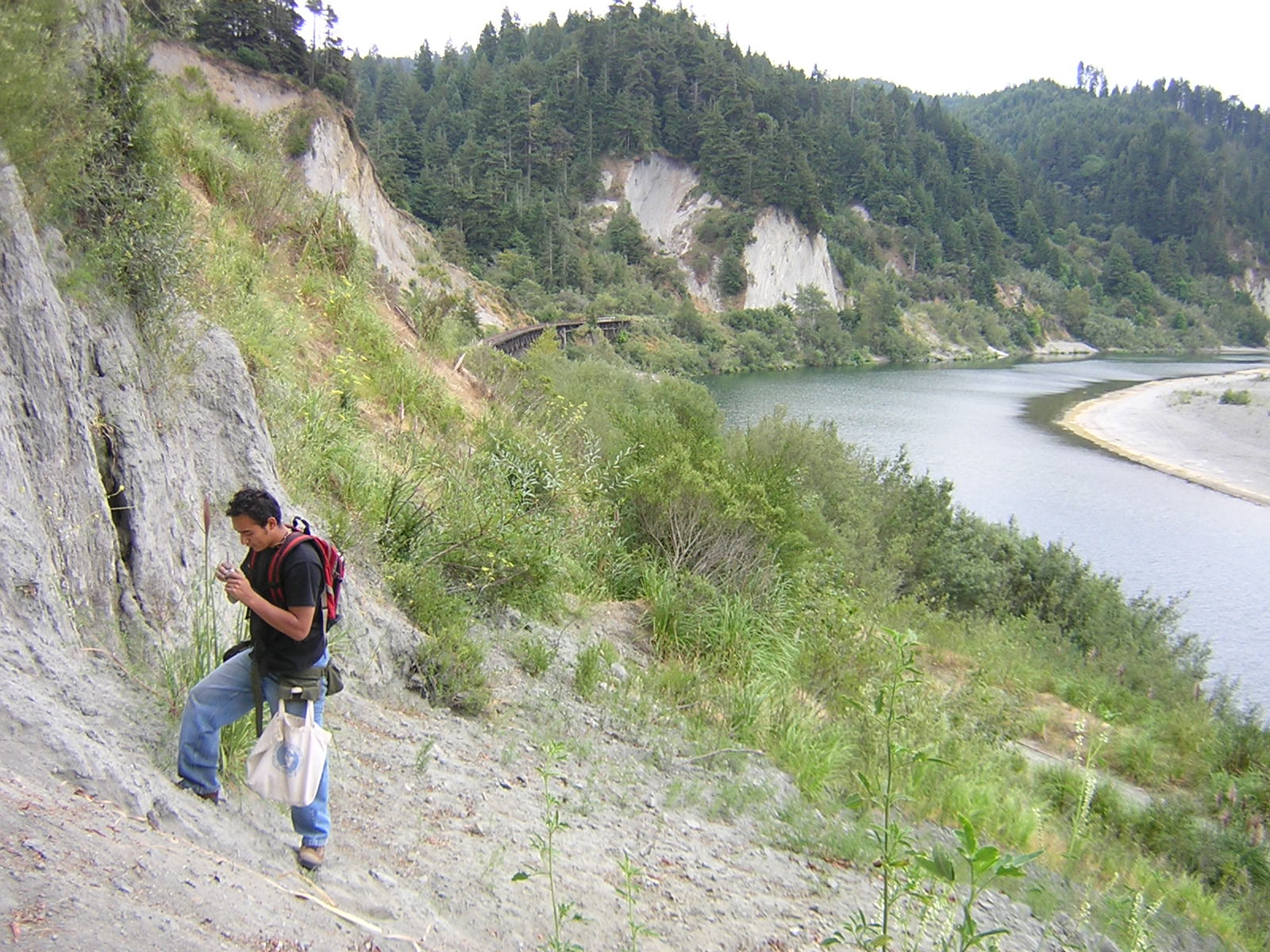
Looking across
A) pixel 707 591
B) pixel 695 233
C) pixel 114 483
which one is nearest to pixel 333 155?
pixel 707 591

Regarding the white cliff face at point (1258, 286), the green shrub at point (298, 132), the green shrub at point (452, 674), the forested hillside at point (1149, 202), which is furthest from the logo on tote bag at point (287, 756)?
the white cliff face at point (1258, 286)

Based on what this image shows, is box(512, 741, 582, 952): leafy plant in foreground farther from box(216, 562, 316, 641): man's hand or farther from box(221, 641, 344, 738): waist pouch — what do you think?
box(216, 562, 316, 641): man's hand

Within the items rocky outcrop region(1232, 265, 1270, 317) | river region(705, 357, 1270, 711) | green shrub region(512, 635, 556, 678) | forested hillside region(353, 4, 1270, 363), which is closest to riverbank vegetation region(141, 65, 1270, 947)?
green shrub region(512, 635, 556, 678)

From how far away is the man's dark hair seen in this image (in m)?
3.16

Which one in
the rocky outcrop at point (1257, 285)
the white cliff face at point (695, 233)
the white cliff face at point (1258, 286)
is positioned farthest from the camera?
the white cliff face at point (1258, 286)

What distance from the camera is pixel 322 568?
3273 millimetres

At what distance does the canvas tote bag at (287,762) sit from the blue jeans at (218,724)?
3.1 inches

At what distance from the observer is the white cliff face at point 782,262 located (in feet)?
245

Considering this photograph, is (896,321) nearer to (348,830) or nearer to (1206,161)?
(348,830)

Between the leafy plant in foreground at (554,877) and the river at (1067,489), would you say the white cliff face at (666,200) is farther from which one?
the leafy plant in foreground at (554,877)

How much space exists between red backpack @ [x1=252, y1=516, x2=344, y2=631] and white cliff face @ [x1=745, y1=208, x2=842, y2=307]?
235ft

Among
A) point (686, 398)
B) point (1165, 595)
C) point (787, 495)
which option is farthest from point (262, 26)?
point (1165, 595)

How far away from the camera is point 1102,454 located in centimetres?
3600

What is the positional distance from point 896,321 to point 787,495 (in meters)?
→ 70.7
